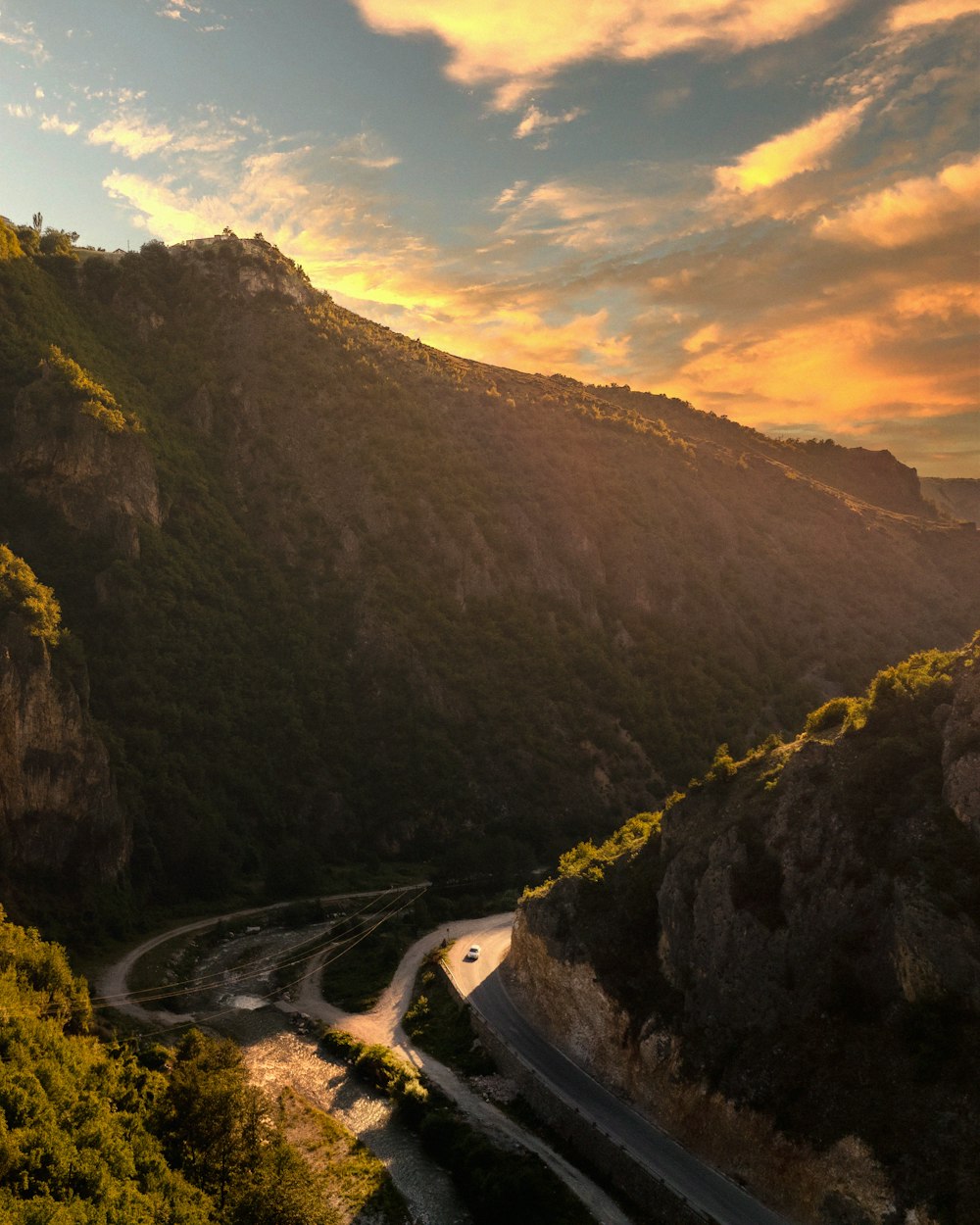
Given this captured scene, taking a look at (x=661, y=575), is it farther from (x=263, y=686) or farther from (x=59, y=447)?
(x=59, y=447)

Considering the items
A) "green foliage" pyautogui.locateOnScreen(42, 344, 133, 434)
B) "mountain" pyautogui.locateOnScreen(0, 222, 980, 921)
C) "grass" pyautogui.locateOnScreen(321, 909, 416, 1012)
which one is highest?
"green foliage" pyautogui.locateOnScreen(42, 344, 133, 434)

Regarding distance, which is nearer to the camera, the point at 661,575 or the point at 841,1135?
the point at 841,1135

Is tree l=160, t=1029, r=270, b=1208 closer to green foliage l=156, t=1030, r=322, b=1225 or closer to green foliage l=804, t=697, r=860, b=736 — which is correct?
green foliage l=156, t=1030, r=322, b=1225

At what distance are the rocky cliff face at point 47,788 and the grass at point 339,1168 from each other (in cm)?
3244

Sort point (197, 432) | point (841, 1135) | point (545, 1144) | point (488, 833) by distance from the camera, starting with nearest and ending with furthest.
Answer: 1. point (841, 1135)
2. point (545, 1144)
3. point (488, 833)
4. point (197, 432)

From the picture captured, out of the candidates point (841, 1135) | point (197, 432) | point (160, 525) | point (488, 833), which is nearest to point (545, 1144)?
point (841, 1135)

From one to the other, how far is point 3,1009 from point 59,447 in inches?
3051

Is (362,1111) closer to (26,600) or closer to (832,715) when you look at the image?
(832,715)

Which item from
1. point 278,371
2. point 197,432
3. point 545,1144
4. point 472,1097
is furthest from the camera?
point 278,371

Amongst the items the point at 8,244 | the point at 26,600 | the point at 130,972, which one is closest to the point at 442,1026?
the point at 130,972

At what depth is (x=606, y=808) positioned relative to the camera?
369 ft

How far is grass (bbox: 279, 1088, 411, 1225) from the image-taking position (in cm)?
4419

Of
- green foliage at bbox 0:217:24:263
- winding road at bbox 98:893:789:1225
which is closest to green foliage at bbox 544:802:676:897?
winding road at bbox 98:893:789:1225

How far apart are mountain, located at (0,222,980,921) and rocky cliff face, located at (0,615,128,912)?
4.78m
